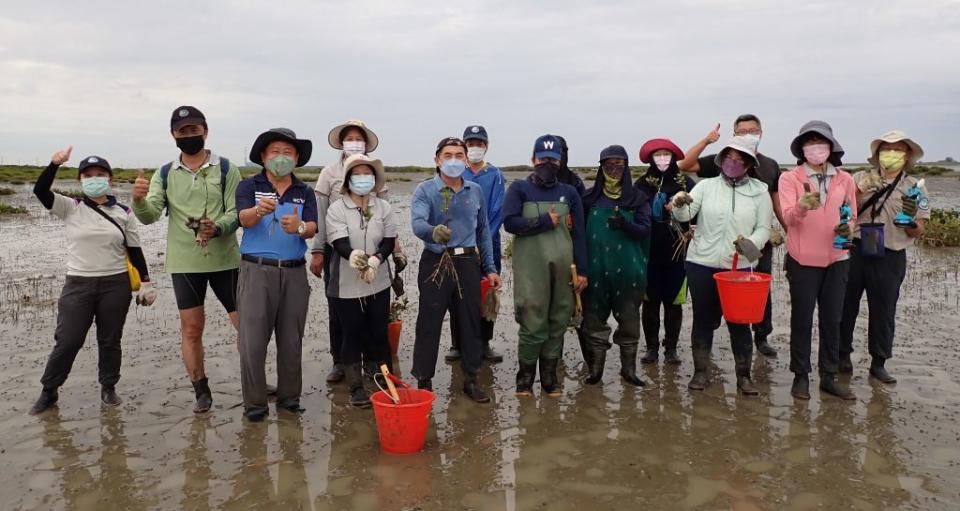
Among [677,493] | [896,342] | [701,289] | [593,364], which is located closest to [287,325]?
[593,364]

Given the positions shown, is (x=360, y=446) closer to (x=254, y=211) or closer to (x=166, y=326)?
(x=254, y=211)

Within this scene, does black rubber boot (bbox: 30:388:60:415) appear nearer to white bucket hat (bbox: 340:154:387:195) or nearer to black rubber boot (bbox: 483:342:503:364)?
white bucket hat (bbox: 340:154:387:195)

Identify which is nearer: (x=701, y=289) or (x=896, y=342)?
(x=701, y=289)

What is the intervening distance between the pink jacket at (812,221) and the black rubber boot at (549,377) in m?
2.23

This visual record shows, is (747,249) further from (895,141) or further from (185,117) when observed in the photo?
(185,117)

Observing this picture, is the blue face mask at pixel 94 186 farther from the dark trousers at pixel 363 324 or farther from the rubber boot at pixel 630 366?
the rubber boot at pixel 630 366

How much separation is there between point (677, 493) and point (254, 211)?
342 centimetres

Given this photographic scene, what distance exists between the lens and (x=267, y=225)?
4.97m

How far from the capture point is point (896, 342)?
6977 mm

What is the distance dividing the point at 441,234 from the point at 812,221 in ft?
9.98

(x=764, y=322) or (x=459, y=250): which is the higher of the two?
(x=459, y=250)

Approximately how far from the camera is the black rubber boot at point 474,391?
5.50m

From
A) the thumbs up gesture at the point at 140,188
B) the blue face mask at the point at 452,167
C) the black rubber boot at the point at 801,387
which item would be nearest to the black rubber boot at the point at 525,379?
the blue face mask at the point at 452,167

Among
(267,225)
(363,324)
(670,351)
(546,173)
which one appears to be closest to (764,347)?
(670,351)
